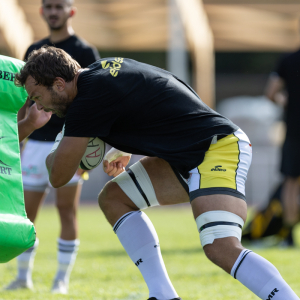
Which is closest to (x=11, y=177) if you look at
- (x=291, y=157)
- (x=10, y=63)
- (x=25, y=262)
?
(x=10, y=63)

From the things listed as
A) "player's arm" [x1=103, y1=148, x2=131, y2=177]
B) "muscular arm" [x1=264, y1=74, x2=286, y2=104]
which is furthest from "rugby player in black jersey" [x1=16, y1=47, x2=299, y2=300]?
"muscular arm" [x1=264, y1=74, x2=286, y2=104]

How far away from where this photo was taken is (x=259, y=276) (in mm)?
2432

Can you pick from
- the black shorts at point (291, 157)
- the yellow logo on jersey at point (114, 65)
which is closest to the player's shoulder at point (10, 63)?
the yellow logo on jersey at point (114, 65)

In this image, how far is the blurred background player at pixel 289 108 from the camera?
18.4 feet

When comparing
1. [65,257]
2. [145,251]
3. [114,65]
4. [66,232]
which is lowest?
[65,257]

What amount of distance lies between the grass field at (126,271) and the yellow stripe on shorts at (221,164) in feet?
4.33

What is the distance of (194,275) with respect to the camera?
4.69 m

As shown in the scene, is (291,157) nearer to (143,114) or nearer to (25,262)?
(25,262)

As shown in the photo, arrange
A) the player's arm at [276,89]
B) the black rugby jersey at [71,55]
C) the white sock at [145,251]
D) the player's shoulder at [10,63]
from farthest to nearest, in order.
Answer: the player's arm at [276,89], the black rugby jersey at [71,55], the player's shoulder at [10,63], the white sock at [145,251]

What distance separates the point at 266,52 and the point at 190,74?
12.8ft

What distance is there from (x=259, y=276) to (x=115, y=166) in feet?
3.59

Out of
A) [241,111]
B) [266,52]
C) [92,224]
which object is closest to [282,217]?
[92,224]

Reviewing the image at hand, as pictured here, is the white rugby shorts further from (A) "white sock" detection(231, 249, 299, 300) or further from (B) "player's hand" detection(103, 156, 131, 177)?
(A) "white sock" detection(231, 249, 299, 300)

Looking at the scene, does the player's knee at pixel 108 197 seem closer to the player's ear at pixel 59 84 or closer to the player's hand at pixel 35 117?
the player's hand at pixel 35 117
